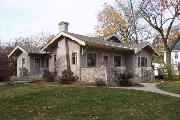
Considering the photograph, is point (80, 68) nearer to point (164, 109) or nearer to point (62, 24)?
point (62, 24)

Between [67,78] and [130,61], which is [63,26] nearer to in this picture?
[130,61]

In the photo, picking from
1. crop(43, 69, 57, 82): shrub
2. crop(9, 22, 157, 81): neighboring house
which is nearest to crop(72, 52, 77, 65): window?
crop(9, 22, 157, 81): neighboring house

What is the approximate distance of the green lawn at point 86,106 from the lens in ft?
42.3

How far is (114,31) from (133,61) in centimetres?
2100

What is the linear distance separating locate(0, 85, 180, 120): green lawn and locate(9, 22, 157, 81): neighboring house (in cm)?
848

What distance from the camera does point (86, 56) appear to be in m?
30.3

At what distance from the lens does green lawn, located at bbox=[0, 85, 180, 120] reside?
508 inches

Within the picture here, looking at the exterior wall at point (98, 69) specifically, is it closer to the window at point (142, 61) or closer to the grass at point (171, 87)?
the window at point (142, 61)

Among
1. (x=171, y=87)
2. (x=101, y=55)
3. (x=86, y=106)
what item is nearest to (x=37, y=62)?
(x=101, y=55)

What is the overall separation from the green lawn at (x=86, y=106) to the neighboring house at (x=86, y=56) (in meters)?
8.48

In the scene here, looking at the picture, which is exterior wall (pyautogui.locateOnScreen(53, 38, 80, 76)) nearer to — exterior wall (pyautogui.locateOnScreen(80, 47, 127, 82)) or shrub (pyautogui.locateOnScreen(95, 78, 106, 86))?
exterior wall (pyautogui.locateOnScreen(80, 47, 127, 82))

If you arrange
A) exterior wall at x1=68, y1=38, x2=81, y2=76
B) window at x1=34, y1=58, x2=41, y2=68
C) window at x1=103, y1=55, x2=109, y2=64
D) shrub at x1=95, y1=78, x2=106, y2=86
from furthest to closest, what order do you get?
window at x1=34, y1=58, x2=41, y2=68 → window at x1=103, y1=55, x2=109, y2=64 → exterior wall at x1=68, y1=38, x2=81, y2=76 → shrub at x1=95, y1=78, x2=106, y2=86

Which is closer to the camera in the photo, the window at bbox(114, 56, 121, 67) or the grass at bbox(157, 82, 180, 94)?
the grass at bbox(157, 82, 180, 94)

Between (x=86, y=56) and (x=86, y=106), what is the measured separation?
15334 mm
